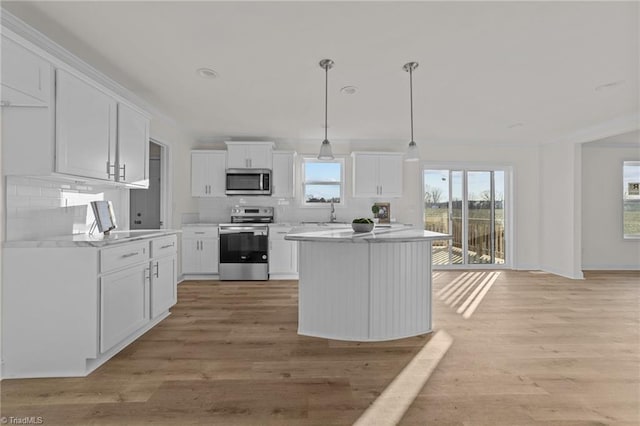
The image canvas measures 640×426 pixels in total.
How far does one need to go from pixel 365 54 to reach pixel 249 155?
3096 millimetres

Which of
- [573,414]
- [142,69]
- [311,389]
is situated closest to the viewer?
[573,414]

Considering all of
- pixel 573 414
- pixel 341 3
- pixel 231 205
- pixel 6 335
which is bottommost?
pixel 573 414

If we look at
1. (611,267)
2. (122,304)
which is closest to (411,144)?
(122,304)

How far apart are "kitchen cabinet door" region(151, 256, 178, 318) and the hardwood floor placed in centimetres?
19

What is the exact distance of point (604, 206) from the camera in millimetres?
5750

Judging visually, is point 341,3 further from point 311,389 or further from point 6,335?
point 6,335

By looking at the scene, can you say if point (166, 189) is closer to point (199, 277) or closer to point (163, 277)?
point (199, 277)

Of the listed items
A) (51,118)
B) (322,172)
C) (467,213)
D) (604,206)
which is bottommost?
(467,213)

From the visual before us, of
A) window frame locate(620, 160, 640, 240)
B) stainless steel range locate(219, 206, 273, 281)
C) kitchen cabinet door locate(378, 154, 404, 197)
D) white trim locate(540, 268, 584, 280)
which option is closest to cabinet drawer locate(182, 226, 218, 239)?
stainless steel range locate(219, 206, 273, 281)

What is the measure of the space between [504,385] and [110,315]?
2.80 meters

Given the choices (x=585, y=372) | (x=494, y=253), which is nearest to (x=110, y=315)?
(x=585, y=372)

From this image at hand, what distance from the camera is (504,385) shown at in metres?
1.99

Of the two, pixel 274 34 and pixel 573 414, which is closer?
pixel 573 414

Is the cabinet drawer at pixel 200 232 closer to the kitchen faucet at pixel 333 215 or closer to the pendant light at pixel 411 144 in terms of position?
the kitchen faucet at pixel 333 215
